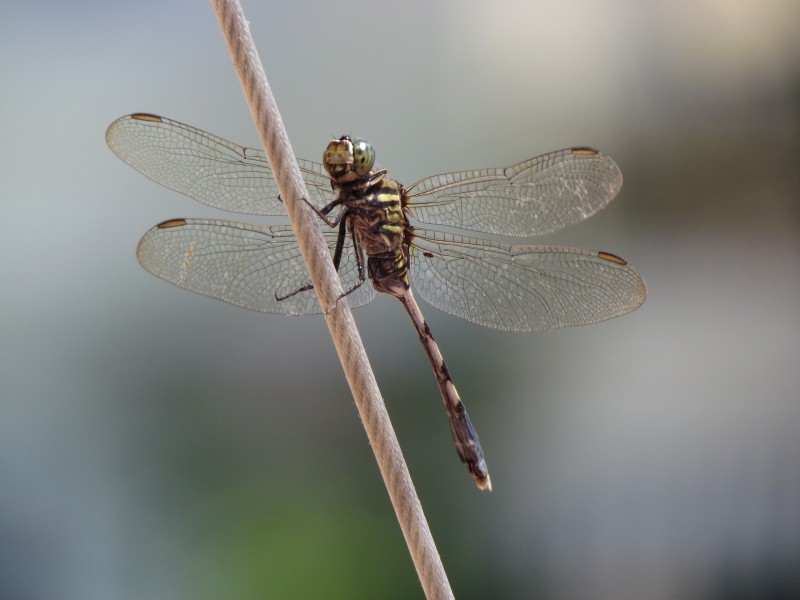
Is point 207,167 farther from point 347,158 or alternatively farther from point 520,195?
point 520,195

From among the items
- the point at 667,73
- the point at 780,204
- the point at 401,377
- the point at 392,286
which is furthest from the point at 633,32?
the point at 392,286

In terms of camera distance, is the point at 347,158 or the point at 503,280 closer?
the point at 347,158

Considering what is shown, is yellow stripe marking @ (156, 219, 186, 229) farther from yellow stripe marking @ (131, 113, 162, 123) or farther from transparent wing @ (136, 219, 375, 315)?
yellow stripe marking @ (131, 113, 162, 123)

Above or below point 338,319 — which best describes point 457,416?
below

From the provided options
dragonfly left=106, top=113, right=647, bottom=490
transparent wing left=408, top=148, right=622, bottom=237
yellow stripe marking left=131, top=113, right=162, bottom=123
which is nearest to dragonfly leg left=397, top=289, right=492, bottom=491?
dragonfly left=106, top=113, right=647, bottom=490

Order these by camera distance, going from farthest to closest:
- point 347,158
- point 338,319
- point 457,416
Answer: point 457,416 → point 347,158 → point 338,319

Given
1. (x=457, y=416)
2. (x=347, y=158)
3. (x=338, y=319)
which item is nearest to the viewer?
(x=338, y=319)

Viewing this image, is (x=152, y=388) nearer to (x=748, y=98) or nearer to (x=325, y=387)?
(x=325, y=387)

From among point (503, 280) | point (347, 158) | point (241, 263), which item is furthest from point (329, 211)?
point (503, 280)
